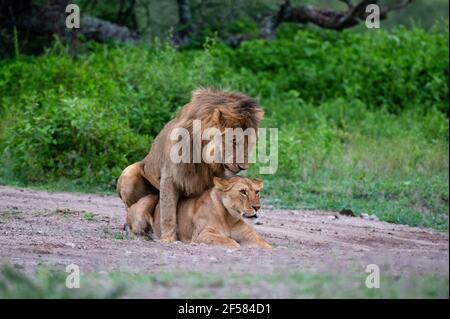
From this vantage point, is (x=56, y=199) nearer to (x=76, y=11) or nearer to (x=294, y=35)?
(x=76, y=11)

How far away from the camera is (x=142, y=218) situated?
8.34 m

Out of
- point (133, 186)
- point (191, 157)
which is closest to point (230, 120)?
point (191, 157)

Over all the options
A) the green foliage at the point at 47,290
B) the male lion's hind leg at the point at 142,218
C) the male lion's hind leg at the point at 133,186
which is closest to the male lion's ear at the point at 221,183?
the male lion's hind leg at the point at 142,218

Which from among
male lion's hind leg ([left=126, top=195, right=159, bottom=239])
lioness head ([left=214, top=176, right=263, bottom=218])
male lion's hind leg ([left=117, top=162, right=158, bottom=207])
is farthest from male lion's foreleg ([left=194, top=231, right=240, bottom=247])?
male lion's hind leg ([left=117, top=162, right=158, bottom=207])

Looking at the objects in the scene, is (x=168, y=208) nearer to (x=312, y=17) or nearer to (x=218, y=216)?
(x=218, y=216)

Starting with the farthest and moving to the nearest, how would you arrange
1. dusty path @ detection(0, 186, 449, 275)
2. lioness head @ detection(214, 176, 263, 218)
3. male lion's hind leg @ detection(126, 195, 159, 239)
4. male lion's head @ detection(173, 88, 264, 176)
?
1. male lion's hind leg @ detection(126, 195, 159, 239)
2. lioness head @ detection(214, 176, 263, 218)
3. male lion's head @ detection(173, 88, 264, 176)
4. dusty path @ detection(0, 186, 449, 275)

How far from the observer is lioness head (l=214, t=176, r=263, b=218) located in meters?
7.52

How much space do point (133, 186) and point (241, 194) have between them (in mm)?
1507

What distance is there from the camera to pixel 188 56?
674 inches

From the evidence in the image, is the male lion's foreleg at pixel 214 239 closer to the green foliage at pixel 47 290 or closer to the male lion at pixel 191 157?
the male lion at pixel 191 157

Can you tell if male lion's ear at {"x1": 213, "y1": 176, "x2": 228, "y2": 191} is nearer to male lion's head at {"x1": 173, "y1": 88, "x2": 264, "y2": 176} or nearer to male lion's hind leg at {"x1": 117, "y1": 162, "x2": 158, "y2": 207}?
male lion's head at {"x1": 173, "y1": 88, "x2": 264, "y2": 176}

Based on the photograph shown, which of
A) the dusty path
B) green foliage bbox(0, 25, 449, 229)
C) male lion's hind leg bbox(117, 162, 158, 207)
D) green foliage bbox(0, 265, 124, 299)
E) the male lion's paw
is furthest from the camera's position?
green foliage bbox(0, 25, 449, 229)

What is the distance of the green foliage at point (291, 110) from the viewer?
12219 mm

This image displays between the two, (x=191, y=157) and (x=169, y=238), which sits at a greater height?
(x=191, y=157)
